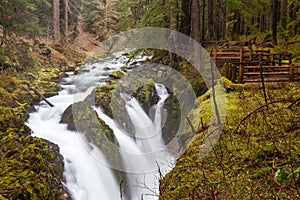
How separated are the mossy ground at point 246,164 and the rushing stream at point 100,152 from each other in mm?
889

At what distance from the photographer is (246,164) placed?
538cm

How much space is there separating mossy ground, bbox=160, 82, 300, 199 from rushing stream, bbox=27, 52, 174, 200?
89cm

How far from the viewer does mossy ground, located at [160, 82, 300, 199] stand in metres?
4.39

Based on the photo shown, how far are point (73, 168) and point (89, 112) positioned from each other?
309 cm

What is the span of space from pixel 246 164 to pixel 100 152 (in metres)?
5.57

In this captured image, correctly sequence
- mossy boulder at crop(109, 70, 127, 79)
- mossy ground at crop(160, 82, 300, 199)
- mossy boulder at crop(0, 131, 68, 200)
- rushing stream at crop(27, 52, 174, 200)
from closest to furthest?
mossy ground at crop(160, 82, 300, 199), mossy boulder at crop(0, 131, 68, 200), rushing stream at crop(27, 52, 174, 200), mossy boulder at crop(109, 70, 127, 79)

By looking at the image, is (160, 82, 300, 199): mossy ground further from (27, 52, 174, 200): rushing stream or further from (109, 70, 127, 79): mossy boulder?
(109, 70, 127, 79): mossy boulder

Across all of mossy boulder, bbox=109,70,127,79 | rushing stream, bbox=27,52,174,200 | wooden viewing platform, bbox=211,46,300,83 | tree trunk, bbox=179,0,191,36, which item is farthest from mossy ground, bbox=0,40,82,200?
tree trunk, bbox=179,0,191,36

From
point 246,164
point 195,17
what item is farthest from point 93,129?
point 195,17

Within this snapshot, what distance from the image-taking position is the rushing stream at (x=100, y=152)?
26.4 feet

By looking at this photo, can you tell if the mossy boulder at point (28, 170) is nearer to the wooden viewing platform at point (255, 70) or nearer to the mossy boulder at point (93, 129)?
the mossy boulder at point (93, 129)

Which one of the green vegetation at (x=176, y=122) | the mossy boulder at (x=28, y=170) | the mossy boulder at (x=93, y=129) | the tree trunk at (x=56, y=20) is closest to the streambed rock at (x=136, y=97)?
the green vegetation at (x=176, y=122)

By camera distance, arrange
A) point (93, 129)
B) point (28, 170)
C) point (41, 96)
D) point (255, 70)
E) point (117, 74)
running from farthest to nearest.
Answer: point (117, 74) → point (41, 96) → point (255, 70) → point (93, 129) → point (28, 170)

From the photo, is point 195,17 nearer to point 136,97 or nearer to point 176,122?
point 136,97
